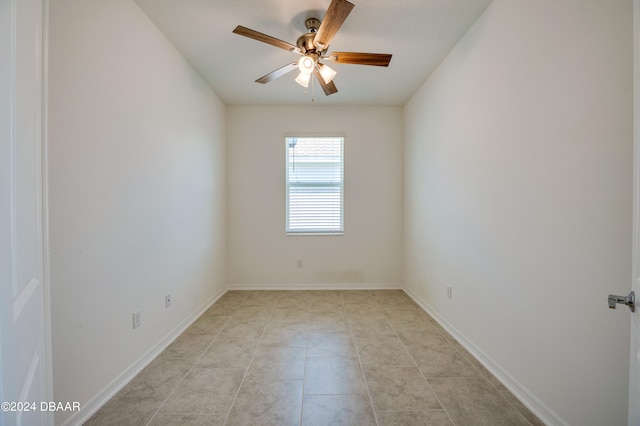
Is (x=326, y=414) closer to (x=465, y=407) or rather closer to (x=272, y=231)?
(x=465, y=407)

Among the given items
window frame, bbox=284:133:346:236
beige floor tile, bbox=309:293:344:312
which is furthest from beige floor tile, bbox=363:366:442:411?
window frame, bbox=284:133:346:236

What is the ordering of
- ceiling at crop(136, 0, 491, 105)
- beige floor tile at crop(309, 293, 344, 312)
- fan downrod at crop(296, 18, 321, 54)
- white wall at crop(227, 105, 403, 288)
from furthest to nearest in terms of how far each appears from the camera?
white wall at crop(227, 105, 403, 288) < beige floor tile at crop(309, 293, 344, 312) < fan downrod at crop(296, 18, 321, 54) < ceiling at crop(136, 0, 491, 105)

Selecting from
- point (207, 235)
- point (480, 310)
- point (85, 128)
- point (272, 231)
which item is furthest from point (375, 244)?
point (85, 128)

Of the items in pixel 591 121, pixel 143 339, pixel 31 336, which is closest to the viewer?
pixel 31 336

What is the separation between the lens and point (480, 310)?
205 centimetres

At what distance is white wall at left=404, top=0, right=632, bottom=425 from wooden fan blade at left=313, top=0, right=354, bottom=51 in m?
1.13

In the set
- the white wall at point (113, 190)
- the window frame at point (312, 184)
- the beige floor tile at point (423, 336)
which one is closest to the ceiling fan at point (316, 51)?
the white wall at point (113, 190)

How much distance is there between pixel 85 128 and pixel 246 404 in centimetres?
192

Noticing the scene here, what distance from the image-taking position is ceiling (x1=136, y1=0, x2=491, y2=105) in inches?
77.2

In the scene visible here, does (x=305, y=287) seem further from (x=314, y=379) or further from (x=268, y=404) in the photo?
(x=268, y=404)

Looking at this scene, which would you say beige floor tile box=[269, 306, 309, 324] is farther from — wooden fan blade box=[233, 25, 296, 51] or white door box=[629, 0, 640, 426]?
wooden fan blade box=[233, 25, 296, 51]

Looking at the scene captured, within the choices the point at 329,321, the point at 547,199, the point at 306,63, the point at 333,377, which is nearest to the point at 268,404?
the point at 333,377

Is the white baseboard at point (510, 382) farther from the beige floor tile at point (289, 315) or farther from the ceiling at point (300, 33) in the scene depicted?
the ceiling at point (300, 33)

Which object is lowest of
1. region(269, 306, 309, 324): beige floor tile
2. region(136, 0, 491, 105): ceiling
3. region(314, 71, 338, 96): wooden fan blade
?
region(269, 306, 309, 324): beige floor tile
